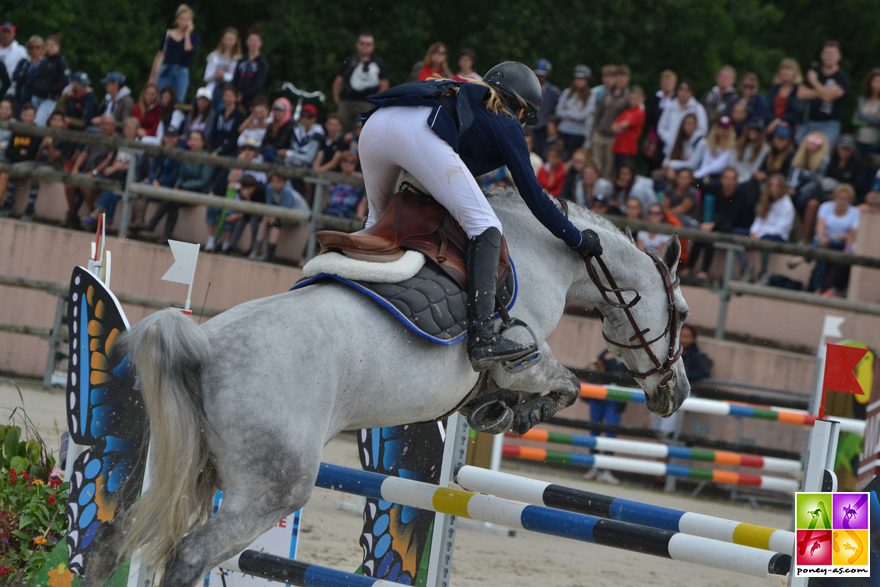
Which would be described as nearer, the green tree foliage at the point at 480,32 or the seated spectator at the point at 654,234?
the seated spectator at the point at 654,234

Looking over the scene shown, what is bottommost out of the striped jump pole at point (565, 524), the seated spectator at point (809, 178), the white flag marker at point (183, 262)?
the striped jump pole at point (565, 524)

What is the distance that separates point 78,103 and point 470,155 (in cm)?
931

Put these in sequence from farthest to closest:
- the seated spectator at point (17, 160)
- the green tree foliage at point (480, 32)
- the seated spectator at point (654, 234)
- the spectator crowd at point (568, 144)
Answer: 1. the green tree foliage at point (480, 32)
2. the seated spectator at point (17, 160)
3. the spectator crowd at point (568, 144)
4. the seated spectator at point (654, 234)

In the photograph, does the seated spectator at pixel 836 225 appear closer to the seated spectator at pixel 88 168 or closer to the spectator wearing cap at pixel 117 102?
the seated spectator at pixel 88 168

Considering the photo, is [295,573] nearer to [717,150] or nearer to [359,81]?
[717,150]

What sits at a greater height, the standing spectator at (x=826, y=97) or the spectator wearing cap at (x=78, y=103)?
the standing spectator at (x=826, y=97)

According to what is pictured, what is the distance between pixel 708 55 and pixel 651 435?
1235 centimetres

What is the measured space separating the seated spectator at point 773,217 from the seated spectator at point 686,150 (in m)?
0.83

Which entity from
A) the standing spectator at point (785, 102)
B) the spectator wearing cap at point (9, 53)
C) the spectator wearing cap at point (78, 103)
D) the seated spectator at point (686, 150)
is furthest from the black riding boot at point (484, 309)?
the spectator wearing cap at point (9, 53)

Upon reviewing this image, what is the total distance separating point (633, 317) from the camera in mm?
3689

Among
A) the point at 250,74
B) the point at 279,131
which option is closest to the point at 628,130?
the point at 279,131

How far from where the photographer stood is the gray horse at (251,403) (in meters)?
2.56

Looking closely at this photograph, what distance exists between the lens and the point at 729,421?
28.0ft

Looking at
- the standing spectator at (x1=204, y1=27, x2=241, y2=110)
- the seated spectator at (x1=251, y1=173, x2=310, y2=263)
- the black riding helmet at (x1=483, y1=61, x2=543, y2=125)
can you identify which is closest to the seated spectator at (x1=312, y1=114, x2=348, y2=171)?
the seated spectator at (x1=251, y1=173, x2=310, y2=263)
